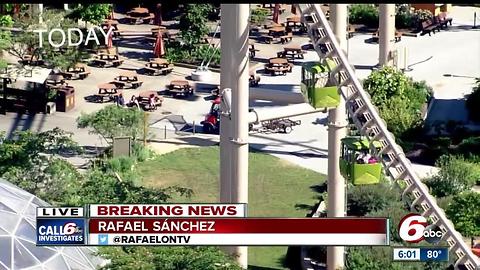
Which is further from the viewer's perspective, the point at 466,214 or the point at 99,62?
the point at 99,62

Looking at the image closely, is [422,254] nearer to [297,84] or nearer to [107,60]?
[297,84]

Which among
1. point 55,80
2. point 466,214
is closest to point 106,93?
point 55,80

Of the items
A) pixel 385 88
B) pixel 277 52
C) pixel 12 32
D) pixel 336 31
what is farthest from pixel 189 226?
pixel 277 52

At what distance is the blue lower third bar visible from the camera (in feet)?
71.4

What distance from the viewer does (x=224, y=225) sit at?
17078 mm

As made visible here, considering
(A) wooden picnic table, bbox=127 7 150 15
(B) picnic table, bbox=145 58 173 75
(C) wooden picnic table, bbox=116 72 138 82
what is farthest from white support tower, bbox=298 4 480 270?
(A) wooden picnic table, bbox=127 7 150 15

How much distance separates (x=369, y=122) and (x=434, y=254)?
3.07m

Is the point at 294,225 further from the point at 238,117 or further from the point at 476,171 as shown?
the point at 476,171

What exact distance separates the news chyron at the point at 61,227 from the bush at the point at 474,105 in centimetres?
2023

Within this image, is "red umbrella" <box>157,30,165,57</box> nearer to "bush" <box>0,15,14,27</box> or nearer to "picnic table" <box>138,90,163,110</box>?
"bush" <box>0,15,14,27</box>

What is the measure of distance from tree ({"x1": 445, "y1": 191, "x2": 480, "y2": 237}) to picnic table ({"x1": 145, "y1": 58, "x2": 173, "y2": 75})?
51.4 feet

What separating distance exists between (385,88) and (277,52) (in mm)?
9054

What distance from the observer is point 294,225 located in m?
17.4

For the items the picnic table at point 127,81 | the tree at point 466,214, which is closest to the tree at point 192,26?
the picnic table at point 127,81
